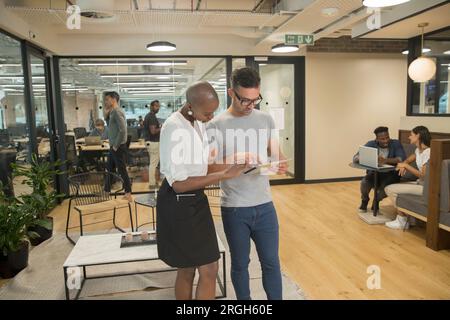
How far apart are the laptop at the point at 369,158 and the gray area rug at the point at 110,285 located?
1979 millimetres

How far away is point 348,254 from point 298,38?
3159mm

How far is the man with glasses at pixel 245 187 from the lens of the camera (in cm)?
196

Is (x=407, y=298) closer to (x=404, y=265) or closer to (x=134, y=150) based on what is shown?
(x=404, y=265)

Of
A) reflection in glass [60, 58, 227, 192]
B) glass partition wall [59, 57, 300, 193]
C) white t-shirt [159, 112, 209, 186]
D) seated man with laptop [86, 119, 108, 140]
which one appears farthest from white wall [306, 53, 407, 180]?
white t-shirt [159, 112, 209, 186]

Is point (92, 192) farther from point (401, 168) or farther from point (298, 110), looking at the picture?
point (298, 110)

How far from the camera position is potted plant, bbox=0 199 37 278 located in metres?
3.25

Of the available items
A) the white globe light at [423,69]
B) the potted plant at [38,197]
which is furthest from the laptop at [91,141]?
the white globe light at [423,69]

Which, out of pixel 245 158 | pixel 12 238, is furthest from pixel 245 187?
pixel 12 238

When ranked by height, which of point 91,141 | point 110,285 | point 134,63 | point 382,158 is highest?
point 134,63

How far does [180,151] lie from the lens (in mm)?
1742

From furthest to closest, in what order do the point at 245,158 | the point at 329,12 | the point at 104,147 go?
1. the point at 104,147
2. the point at 329,12
3. the point at 245,158

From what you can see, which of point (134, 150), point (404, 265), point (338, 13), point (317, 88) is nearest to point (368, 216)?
point (404, 265)

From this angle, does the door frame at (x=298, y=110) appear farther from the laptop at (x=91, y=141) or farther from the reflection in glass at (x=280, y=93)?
the laptop at (x=91, y=141)

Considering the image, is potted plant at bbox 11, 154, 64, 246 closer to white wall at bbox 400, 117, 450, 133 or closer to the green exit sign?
the green exit sign
